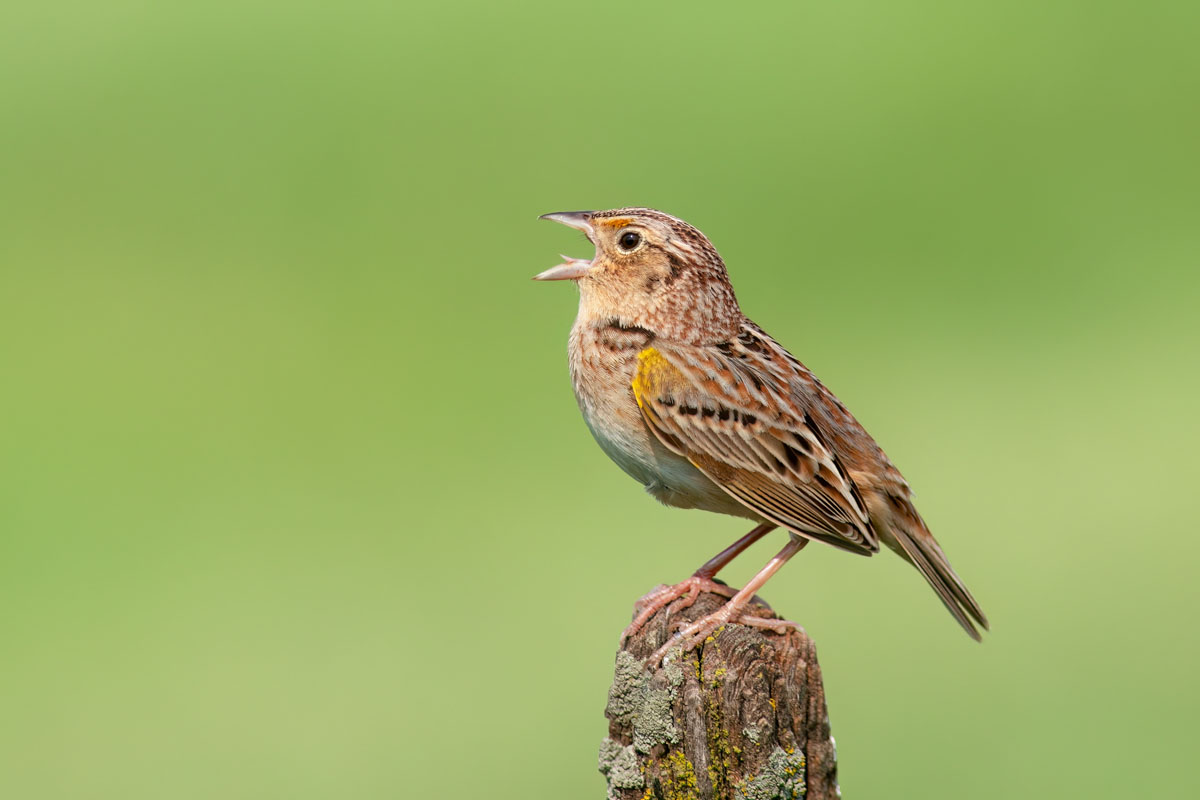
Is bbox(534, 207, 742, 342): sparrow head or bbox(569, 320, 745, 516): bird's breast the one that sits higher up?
bbox(534, 207, 742, 342): sparrow head

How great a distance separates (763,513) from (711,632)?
2.83ft

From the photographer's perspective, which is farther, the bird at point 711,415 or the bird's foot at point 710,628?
the bird at point 711,415

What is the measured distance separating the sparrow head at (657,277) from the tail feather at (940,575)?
1.23m

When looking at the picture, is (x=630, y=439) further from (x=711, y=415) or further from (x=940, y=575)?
(x=940, y=575)

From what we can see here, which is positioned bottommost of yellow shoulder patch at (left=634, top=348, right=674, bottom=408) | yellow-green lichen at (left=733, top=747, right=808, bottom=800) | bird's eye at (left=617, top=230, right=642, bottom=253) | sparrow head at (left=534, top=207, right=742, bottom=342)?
yellow-green lichen at (left=733, top=747, right=808, bottom=800)

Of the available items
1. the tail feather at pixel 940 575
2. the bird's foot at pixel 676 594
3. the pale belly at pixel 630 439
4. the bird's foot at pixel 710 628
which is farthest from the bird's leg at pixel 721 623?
the tail feather at pixel 940 575

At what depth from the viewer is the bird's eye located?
227 inches

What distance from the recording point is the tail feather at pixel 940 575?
5320 millimetres

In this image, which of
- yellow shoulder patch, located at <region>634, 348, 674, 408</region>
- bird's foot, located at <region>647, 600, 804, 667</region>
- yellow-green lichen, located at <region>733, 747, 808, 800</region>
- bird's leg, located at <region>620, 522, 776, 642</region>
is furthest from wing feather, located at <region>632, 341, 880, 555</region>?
yellow-green lichen, located at <region>733, 747, 808, 800</region>

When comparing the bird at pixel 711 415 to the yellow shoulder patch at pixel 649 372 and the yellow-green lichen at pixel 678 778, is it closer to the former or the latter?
the yellow shoulder patch at pixel 649 372

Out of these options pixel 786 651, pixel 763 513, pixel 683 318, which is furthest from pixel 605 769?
pixel 683 318

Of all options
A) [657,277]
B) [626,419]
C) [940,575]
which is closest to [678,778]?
[626,419]

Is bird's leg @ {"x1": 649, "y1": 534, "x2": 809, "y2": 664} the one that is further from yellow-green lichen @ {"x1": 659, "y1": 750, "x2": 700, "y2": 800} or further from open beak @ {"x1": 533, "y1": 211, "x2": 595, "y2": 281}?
open beak @ {"x1": 533, "y1": 211, "x2": 595, "y2": 281}

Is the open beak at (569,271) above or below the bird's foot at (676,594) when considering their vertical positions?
above
